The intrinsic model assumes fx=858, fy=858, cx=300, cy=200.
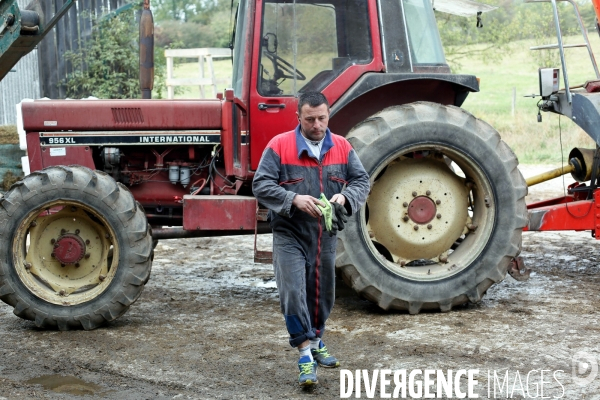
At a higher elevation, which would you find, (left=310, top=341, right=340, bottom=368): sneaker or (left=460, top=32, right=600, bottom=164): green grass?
(left=460, top=32, right=600, bottom=164): green grass

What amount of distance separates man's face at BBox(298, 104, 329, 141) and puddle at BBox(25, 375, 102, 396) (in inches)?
72.9

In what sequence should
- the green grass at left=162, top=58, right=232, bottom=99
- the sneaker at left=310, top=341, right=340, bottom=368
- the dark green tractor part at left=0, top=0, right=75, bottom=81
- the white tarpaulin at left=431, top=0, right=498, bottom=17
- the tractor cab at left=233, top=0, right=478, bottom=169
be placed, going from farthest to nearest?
1. the green grass at left=162, top=58, right=232, bottom=99
2. the white tarpaulin at left=431, top=0, right=498, bottom=17
3. the dark green tractor part at left=0, top=0, right=75, bottom=81
4. the tractor cab at left=233, top=0, right=478, bottom=169
5. the sneaker at left=310, top=341, right=340, bottom=368

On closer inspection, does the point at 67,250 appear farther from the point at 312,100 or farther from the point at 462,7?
the point at 462,7

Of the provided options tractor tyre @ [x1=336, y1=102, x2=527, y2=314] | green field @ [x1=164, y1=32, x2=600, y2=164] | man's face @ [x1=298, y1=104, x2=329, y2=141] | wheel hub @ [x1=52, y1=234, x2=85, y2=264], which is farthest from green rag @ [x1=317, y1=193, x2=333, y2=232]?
green field @ [x1=164, y1=32, x2=600, y2=164]

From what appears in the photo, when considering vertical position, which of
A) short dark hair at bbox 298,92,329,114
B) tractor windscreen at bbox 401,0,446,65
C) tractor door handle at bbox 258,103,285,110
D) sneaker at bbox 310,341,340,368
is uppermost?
tractor windscreen at bbox 401,0,446,65

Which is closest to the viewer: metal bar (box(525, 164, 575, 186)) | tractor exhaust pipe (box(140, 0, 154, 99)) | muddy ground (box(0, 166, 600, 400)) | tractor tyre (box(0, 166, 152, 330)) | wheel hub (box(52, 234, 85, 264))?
muddy ground (box(0, 166, 600, 400))

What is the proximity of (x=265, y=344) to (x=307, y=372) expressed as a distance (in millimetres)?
910

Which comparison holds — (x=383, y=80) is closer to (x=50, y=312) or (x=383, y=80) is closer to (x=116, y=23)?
(x=50, y=312)

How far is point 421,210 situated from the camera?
6.48 m

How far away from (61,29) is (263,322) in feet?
37.8

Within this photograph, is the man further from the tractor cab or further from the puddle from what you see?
the tractor cab

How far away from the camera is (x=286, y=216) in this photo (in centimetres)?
466

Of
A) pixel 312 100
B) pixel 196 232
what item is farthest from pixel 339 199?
pixel 196 232

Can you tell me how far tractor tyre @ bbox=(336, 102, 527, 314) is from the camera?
6.20 m
